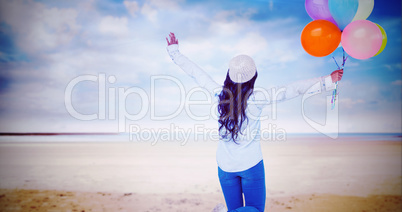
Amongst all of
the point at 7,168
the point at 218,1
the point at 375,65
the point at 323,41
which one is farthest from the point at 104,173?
the point at 375,65

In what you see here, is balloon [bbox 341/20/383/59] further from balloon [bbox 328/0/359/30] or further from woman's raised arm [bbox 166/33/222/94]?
woman's raised arm [bbox 166/33/222/94]

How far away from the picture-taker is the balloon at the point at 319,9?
205 cm

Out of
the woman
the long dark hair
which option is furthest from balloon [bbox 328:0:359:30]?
the long dark hair

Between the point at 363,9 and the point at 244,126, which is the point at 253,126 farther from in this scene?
the point at 363,9

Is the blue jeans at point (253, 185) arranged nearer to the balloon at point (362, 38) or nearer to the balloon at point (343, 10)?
the balloon at point (362, 38)

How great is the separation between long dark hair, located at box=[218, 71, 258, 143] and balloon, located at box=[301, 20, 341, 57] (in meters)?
0.87

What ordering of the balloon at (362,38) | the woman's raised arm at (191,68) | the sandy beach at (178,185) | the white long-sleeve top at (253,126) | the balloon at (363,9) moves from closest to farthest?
1. the white long-sleeve top at (253,126)
2. the woman's raised arm at (191,68)
3. the balloon at (362,38)
4. the balloon at (363,9)
5. the sandy beach at (178,185)

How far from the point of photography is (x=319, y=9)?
2098mm

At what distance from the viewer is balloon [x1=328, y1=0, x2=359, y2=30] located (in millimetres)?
1909

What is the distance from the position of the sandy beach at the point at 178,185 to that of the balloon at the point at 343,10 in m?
2.25

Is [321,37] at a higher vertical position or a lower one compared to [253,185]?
higher

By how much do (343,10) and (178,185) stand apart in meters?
3.34

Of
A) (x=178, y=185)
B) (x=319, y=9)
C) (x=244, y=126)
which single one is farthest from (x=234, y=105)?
(x=178, y=185)

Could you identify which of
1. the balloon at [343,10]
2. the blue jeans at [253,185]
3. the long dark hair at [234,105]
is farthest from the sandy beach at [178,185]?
the balloon at [343,10]
